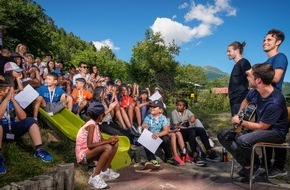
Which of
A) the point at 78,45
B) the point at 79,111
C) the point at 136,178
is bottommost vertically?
the point at 136,178

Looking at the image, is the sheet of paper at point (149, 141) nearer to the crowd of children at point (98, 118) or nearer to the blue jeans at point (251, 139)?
the crowd of children at point (98, 118)

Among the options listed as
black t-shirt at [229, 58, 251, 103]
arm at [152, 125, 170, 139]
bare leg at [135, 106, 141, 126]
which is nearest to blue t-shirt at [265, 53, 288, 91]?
black t-shirt at [229, 58, 251, 103]

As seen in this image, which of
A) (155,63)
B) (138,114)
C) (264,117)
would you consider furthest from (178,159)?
(155,63)

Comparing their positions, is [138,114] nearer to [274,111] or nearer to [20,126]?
[20,126]

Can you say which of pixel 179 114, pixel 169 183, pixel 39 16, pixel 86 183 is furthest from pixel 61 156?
pixel 39 16

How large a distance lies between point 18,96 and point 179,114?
140 inches

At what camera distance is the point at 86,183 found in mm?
4207

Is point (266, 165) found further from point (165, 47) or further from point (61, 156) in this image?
point (165, 47)

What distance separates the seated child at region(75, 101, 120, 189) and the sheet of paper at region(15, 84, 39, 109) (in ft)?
4.01

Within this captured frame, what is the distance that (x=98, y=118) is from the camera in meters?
4.42

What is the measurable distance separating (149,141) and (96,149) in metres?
1.35

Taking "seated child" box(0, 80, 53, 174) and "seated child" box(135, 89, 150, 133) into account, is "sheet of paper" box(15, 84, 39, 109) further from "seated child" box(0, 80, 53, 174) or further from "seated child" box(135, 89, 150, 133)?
"seated child" box(135, 89, 150, 133)

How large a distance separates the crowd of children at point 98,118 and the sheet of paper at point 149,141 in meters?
0.09

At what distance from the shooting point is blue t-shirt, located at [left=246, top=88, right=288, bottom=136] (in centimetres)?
366
